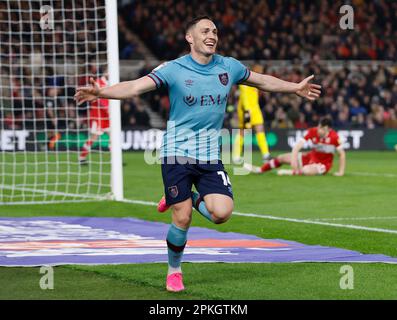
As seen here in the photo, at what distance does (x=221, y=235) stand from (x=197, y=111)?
3593 mm

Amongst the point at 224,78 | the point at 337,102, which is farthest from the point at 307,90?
the point at 337,102

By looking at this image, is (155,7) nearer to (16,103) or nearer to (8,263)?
(16,103)

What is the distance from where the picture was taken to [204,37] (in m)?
8.13

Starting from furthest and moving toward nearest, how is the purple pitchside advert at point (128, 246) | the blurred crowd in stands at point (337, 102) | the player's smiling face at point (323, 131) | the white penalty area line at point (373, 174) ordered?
the blurred crowd in stands at point (337, 102), the white penalty area line at point (373, 174), the player's smiling face at point (323, 131), the purple pitchside advert at point (128, 246)

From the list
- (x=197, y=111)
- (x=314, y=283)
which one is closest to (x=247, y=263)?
(x=314, y=283)

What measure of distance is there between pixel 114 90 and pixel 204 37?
90cm

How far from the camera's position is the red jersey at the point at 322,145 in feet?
64.5

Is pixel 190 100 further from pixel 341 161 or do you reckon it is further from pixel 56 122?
pixel 56 122

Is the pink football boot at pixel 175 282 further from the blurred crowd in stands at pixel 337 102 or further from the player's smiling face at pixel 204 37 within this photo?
the blurred crowd in stands at pixel 337 102

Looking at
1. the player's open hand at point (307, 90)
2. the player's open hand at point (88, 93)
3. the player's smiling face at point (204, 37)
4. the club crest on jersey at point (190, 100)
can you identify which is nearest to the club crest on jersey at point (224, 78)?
the player's smiling face at point (204, 37)

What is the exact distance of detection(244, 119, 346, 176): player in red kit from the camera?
A: 19578mm

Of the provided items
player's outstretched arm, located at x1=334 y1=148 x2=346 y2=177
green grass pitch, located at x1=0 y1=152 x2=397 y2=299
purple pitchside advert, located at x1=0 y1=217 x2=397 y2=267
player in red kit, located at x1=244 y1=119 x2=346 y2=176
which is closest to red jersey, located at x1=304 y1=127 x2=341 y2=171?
player in red kit, located at x1=244 y1=119 x2=346 y2=176

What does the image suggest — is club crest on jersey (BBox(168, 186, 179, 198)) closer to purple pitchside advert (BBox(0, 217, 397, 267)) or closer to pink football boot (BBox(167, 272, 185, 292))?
pink football boot (BBox(167, 272, 185, 292))

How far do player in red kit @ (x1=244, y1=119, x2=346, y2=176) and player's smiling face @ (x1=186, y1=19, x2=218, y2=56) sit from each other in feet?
36.9
